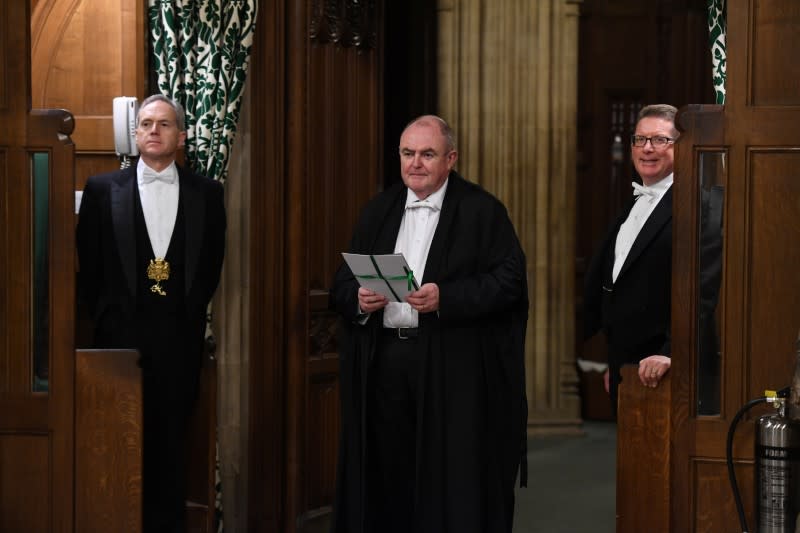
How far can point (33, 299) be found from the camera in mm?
4293

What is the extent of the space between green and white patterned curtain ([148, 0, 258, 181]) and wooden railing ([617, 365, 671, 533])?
2.19 m

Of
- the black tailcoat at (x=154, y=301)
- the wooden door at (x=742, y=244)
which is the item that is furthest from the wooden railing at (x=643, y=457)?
the black tailcoat at (x=154, y=301)

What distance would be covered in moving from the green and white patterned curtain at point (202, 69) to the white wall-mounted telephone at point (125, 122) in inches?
9.0

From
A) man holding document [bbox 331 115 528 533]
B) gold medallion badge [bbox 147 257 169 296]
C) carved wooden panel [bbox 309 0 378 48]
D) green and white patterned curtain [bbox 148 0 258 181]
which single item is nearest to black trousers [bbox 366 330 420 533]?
man holding document [bbox 331 115 528 533]

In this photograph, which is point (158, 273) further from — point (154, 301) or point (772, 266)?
point (772, 266)

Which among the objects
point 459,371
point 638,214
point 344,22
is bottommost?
point 459,371

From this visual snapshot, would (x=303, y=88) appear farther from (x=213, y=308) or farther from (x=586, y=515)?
(x=586, y=515)

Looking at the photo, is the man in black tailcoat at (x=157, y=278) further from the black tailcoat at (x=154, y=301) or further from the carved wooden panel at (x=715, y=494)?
the carved wooden panel at (x=715, y=494)

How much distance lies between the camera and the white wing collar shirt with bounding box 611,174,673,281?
469 cm

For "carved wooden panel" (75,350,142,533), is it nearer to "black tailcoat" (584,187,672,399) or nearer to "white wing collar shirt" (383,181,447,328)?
"white wing collar shirt" (383,181,447,328)

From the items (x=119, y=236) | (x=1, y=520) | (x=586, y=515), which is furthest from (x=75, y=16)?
(x=586, y=515)

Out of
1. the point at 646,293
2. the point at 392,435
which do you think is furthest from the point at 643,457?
the point at 392,435

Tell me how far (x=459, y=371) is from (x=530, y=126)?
4.65m

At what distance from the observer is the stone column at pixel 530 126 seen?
8922mm
